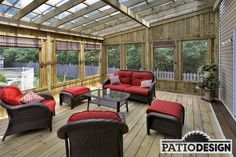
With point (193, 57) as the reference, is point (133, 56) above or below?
above

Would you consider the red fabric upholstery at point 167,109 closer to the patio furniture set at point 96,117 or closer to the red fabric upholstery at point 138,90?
the patio furniture set at point 96,117

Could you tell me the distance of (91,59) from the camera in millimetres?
8031

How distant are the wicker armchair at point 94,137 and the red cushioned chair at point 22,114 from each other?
1.47 m

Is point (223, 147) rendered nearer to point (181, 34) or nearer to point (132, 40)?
point (181, 34)

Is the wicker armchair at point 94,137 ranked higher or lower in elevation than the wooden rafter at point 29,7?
lower

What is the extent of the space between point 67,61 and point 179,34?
15.8ft

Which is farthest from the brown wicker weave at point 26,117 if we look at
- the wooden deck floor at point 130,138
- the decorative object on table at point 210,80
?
the decorative object on table at point 210,80

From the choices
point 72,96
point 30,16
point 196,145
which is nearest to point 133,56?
point 72,96

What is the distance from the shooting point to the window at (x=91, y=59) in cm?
766

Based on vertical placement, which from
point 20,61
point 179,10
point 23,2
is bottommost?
point 20,61

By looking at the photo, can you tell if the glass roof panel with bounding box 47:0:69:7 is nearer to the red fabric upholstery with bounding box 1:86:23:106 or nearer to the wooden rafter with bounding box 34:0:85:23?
the wooden rafter with bounding box 34:0:85:23

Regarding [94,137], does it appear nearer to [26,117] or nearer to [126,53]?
[26,117]

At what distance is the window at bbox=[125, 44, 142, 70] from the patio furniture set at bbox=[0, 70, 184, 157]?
1746 mm

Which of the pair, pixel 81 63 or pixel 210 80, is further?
pixel 81 63
